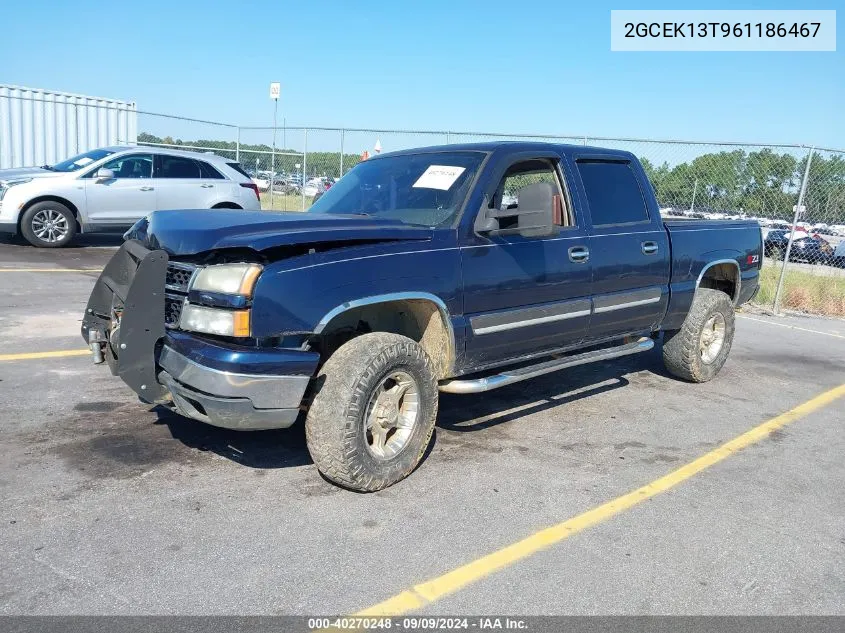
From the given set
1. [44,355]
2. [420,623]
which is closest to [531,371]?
[420,623]

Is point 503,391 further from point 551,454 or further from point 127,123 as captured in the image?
point 127,123

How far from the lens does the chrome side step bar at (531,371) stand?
169 inches

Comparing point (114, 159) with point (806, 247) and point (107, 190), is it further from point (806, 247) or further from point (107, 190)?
point (806, 247)

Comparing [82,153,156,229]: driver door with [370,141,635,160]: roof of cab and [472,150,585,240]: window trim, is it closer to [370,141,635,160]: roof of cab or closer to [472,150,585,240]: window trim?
[370,141,635,160]: roof of cab

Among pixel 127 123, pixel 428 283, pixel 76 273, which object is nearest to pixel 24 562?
pixel 428 283

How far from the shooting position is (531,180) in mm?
5375

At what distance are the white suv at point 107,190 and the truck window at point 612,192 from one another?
8.82m

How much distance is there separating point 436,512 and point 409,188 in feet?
7.01

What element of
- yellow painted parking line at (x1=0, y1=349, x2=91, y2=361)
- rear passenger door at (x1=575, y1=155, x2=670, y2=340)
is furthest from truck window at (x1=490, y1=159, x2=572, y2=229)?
yellow painted parking line at (x1=0, y1=349, x2=91, y2=361)

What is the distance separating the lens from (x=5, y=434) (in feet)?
14.0

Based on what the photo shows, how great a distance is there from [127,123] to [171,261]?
1801cm

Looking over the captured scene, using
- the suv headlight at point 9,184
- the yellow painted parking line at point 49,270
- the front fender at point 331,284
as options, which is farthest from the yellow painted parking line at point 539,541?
the suv headlight at point 9,184

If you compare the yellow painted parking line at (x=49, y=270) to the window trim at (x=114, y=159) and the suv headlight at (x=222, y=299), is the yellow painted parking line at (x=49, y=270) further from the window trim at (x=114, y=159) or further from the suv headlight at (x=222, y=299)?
the suv headlight at (x=222, y=299)

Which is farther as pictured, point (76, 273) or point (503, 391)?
point (76, 273)
